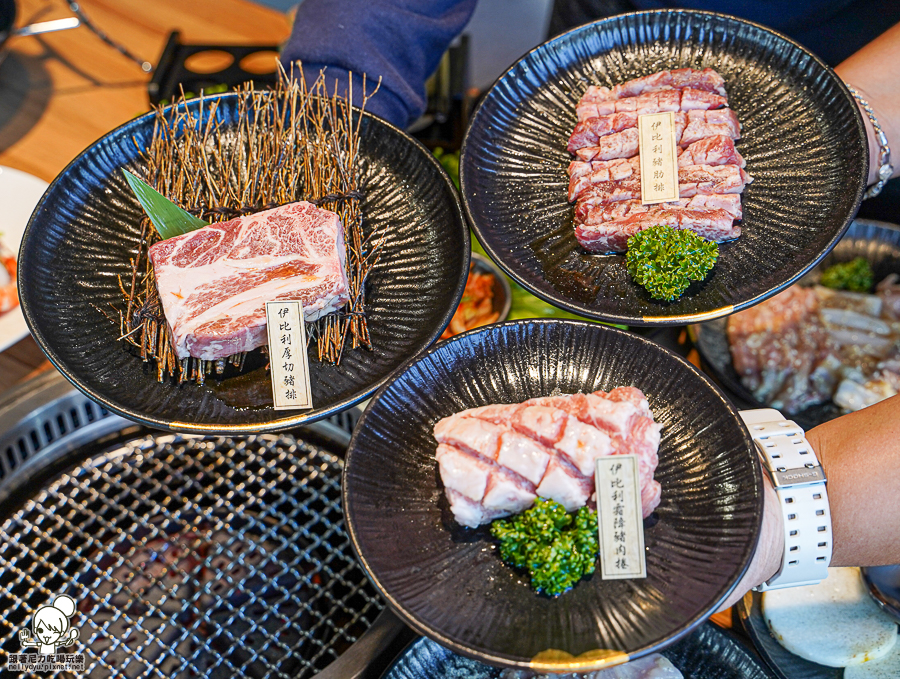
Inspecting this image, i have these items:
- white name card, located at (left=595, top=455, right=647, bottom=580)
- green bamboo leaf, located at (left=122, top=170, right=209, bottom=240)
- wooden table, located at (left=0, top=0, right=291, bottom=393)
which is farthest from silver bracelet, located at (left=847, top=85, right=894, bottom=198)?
wooden table, located at (left=0, top=0, right=291, bottom=393)

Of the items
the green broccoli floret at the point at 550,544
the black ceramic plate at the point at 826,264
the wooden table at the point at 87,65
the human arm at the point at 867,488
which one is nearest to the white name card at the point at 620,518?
the green broccoli floret at the point at 550,544

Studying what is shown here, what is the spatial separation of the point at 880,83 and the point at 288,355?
2.05 metres

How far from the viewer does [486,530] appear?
5.68 ft

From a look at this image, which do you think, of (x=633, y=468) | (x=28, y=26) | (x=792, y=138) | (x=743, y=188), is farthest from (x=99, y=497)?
(x=28, y=26)

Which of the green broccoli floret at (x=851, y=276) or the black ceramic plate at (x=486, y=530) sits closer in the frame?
the black ceramic plate at (x=486, y=530)

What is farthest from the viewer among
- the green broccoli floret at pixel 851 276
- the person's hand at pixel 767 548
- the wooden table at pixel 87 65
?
the wooden table at pixel 87 65

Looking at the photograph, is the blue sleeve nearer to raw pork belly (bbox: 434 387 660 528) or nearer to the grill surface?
the grill surface

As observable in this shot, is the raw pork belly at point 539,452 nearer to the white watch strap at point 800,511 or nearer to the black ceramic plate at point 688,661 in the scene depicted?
the white watch strap at point 800,511

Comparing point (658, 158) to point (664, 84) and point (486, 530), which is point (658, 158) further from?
point (486, 530)

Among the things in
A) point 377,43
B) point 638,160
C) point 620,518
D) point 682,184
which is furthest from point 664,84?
point 620,518

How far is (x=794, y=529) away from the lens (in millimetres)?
1703

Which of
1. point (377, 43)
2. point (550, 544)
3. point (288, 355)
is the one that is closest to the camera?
point (550, 544)

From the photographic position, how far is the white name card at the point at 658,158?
220 cm

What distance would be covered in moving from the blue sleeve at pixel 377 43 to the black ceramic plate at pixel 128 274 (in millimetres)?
367
